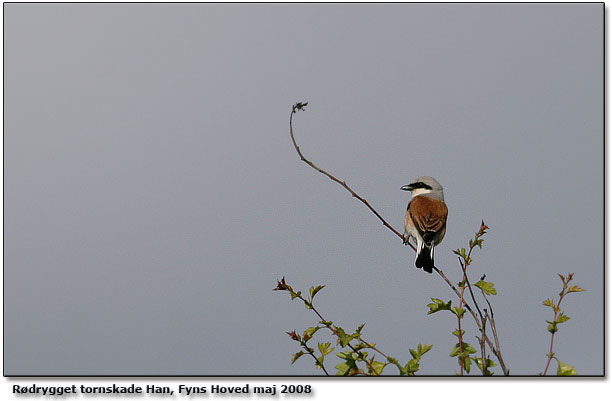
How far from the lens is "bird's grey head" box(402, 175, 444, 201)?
4.85 m

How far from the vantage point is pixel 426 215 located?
14.9 feet

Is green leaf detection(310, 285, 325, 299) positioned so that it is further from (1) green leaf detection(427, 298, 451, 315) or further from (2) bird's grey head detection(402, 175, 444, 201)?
(2) bird's grey head detection(402, 175, 444, 201)

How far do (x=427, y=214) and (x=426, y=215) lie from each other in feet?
0.05

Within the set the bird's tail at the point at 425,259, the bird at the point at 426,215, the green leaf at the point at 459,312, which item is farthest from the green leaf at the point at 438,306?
the bird at the point at 426,215

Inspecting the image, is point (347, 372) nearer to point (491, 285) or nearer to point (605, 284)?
point (491, 285)

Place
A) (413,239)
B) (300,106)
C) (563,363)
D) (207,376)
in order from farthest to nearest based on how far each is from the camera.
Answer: (413,239), (207,376), (300,106), (563,363)

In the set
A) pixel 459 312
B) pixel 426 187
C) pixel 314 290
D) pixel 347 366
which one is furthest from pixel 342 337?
pixel 426 187

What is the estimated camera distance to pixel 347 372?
2582mm

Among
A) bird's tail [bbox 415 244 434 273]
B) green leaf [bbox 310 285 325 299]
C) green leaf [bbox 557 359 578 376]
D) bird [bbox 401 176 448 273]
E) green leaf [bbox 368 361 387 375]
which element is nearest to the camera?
green leaf [bbox 557 359 578 376]

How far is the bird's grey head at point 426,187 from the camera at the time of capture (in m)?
4.85

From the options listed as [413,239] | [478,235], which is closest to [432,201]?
[413,239]

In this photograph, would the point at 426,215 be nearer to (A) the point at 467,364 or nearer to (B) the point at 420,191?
(B) the point at 420,191

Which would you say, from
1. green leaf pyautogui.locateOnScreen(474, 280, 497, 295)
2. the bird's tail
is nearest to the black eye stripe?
the bird's tail
